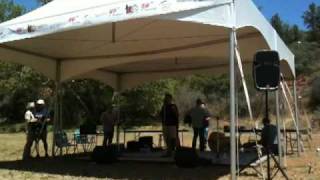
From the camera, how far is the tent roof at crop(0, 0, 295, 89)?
9172 millimetres

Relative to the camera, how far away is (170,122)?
1398cm

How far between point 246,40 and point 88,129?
5649 millimetres

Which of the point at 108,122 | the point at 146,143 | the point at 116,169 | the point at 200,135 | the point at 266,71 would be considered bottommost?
the point at 116,169

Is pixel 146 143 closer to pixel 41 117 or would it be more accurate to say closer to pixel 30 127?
pixel 41 117

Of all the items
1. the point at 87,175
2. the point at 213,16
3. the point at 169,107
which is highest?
the point at 213,16

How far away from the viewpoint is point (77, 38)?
1330 centimetres

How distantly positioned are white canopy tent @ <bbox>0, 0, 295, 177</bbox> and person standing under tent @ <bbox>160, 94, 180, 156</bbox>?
120cm

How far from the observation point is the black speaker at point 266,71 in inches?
340

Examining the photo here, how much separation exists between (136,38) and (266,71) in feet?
17.0

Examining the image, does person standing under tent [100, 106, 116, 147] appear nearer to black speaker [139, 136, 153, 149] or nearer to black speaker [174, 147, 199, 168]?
black speaker [139, 136, 153, 149]

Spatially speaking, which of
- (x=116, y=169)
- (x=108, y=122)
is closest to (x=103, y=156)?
(x=116, y=169)

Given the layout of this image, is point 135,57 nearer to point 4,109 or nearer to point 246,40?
point 246,40

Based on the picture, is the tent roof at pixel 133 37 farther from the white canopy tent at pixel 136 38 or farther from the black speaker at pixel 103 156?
the black speaker at pixel 103 156

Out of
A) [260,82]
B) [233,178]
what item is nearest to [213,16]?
[260,82]
